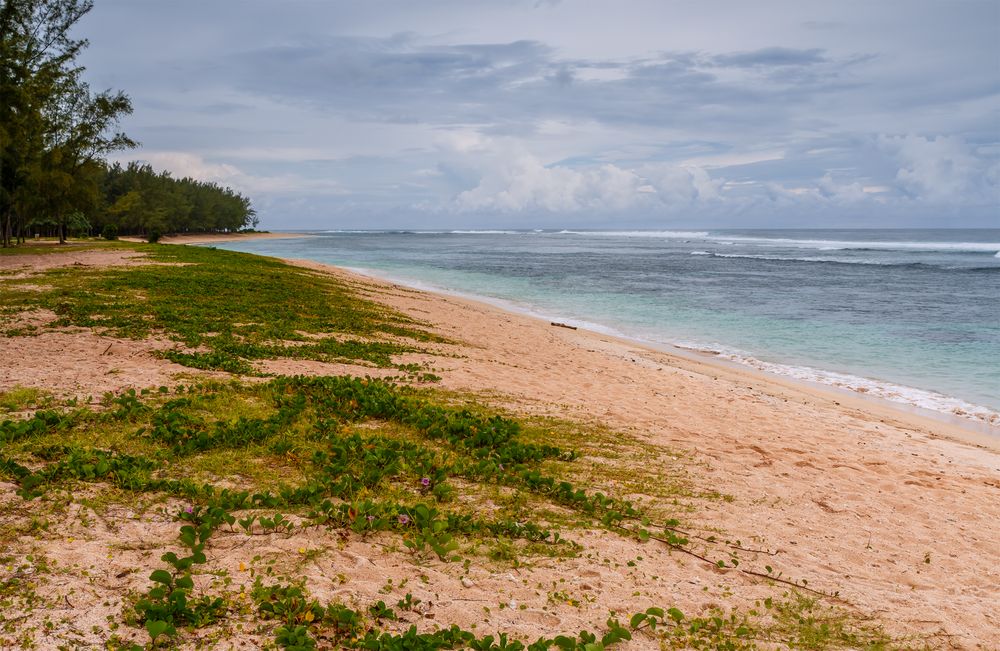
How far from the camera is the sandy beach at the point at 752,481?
502 centimetres

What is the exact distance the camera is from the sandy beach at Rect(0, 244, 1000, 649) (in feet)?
16.5

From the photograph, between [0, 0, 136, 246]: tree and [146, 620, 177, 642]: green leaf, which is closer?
[146, 620, 177, 642]: green leaf

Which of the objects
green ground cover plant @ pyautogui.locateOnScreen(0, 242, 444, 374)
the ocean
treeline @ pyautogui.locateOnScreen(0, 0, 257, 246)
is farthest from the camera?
treeline @ pyautogui.locateOnScreen(0, 0, 257, 246)

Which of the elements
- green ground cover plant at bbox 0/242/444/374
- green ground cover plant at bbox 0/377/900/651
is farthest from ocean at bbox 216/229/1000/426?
green ground cover plant at bbox 0/377/900/651

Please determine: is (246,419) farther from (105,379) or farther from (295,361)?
(295,361)

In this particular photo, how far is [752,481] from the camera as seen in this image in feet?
25.8

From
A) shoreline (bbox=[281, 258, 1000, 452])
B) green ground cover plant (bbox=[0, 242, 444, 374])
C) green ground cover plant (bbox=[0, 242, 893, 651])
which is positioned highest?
green ground cover plant (bbox=[0, 242, 444, 374])

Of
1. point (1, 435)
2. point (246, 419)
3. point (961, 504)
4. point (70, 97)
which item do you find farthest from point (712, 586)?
point (70, 97)

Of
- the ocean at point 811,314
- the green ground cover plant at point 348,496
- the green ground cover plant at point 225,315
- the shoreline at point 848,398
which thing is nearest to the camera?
the green ground cover plant at point 348,496

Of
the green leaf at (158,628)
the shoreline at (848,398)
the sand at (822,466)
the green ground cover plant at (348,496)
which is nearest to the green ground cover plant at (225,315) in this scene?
the green ground cover plant at (348,496)

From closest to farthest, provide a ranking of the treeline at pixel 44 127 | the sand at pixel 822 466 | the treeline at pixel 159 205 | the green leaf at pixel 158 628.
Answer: the green leaf at pixel 158 628 → the sand at pixel 822 466 → the treeline at pixel 44 127 → the treeline at pixel 159 205

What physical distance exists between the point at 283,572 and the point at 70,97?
48027 millimetres

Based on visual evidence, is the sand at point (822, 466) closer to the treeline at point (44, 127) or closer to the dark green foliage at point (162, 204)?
the treeline at point (44, 127)

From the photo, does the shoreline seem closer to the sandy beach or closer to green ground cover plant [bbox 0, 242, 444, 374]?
the sandy beach
